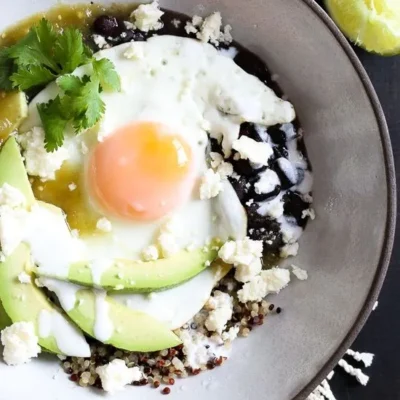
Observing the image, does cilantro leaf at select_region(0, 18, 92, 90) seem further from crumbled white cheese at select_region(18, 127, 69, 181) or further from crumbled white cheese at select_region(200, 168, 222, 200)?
crumbled white cheese at select_region(200, 168, 222, 200)

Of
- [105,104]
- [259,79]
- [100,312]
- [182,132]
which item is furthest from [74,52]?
[100,312]

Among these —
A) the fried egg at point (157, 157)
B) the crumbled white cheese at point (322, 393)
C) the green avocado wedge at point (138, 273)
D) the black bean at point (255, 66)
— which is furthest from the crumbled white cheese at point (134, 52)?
the crumbled white cheese at point (322, 393)

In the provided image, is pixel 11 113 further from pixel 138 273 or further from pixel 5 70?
pixel 138 273

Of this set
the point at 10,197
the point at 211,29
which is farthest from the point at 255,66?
the point at 10,197

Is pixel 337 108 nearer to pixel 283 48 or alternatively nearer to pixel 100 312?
pixel 283 48

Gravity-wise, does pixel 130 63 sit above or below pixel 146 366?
above

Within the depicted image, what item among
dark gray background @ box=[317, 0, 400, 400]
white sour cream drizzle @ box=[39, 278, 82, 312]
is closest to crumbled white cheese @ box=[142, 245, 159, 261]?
white sour cream drizzle @ box=[39, 278, 82, 312]
